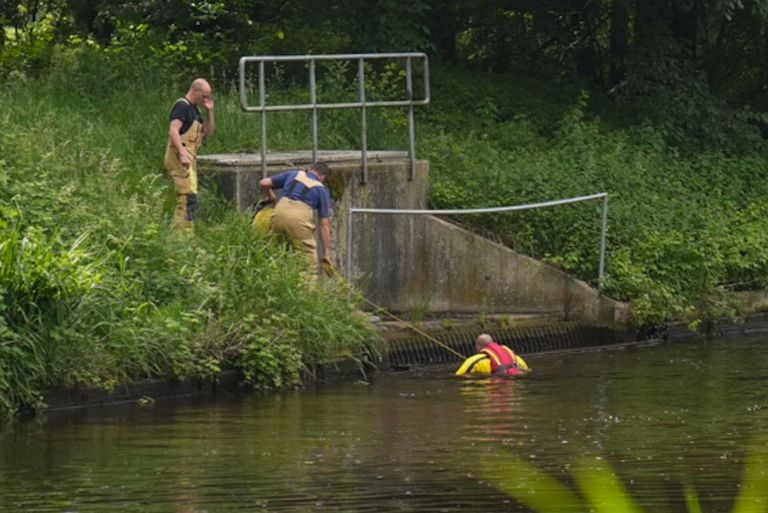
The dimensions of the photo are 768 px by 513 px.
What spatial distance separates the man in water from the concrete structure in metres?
2.47

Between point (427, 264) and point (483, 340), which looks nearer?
point (483, 340)

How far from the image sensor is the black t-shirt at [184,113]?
62.5 ft

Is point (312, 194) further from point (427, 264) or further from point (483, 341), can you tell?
point (427, 264)

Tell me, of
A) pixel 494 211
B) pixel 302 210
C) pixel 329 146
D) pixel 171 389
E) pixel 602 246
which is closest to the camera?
pixel 171 389

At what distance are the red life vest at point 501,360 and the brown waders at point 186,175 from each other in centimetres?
332

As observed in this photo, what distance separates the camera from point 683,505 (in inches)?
432

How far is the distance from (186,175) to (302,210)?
1.24 metres

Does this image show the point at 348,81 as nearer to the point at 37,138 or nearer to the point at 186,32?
the point at 186,32

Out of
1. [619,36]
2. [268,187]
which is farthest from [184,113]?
[619,36]

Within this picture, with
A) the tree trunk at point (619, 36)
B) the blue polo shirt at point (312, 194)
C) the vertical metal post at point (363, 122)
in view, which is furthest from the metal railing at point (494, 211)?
the tree trunk at point (619, 36)

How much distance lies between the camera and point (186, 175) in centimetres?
1902

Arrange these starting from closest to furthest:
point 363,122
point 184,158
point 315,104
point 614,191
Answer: point 184,158, point 315,104, point 363,122, point 614,191

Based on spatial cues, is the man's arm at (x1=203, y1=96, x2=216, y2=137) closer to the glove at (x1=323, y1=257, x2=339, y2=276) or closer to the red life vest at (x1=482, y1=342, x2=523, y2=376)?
the glove at (x1=323, y1=257, x2=339, y2=276)

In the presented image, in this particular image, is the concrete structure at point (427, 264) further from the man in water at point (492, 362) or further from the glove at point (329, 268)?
the man in water at point (492, 362)
